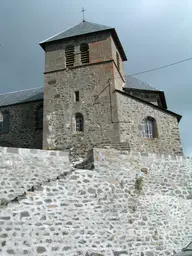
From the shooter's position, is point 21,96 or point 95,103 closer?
point 95,103

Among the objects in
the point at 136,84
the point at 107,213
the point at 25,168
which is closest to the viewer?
the point at 107,213

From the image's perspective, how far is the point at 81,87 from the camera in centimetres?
1803

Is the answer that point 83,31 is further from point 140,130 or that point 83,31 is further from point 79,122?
point 140,130

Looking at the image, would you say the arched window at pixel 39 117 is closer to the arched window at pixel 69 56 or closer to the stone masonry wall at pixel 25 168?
the arched window at pixel 69 56

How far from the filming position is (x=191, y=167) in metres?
11.2

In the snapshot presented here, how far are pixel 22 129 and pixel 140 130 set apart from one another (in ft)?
28.5

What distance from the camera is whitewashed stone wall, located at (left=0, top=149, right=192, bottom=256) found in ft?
25.5

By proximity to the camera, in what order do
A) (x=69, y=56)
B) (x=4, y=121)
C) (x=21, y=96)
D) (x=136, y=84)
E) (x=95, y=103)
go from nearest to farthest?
(x=95, y=103) → (x=69, y=56) → (x=136, y=84) → (x=4, y=121) → (x=21, y=96)

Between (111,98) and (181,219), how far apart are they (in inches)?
346

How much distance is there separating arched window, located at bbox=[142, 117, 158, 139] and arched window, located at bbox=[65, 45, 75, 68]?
5543 millimetres

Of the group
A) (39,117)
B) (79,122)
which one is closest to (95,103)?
(79,122)

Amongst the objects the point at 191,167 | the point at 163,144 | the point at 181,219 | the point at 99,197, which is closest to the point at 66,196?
the point at 99,197

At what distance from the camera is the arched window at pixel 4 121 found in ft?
73.6

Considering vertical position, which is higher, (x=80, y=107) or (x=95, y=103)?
(x=95, y=103)
